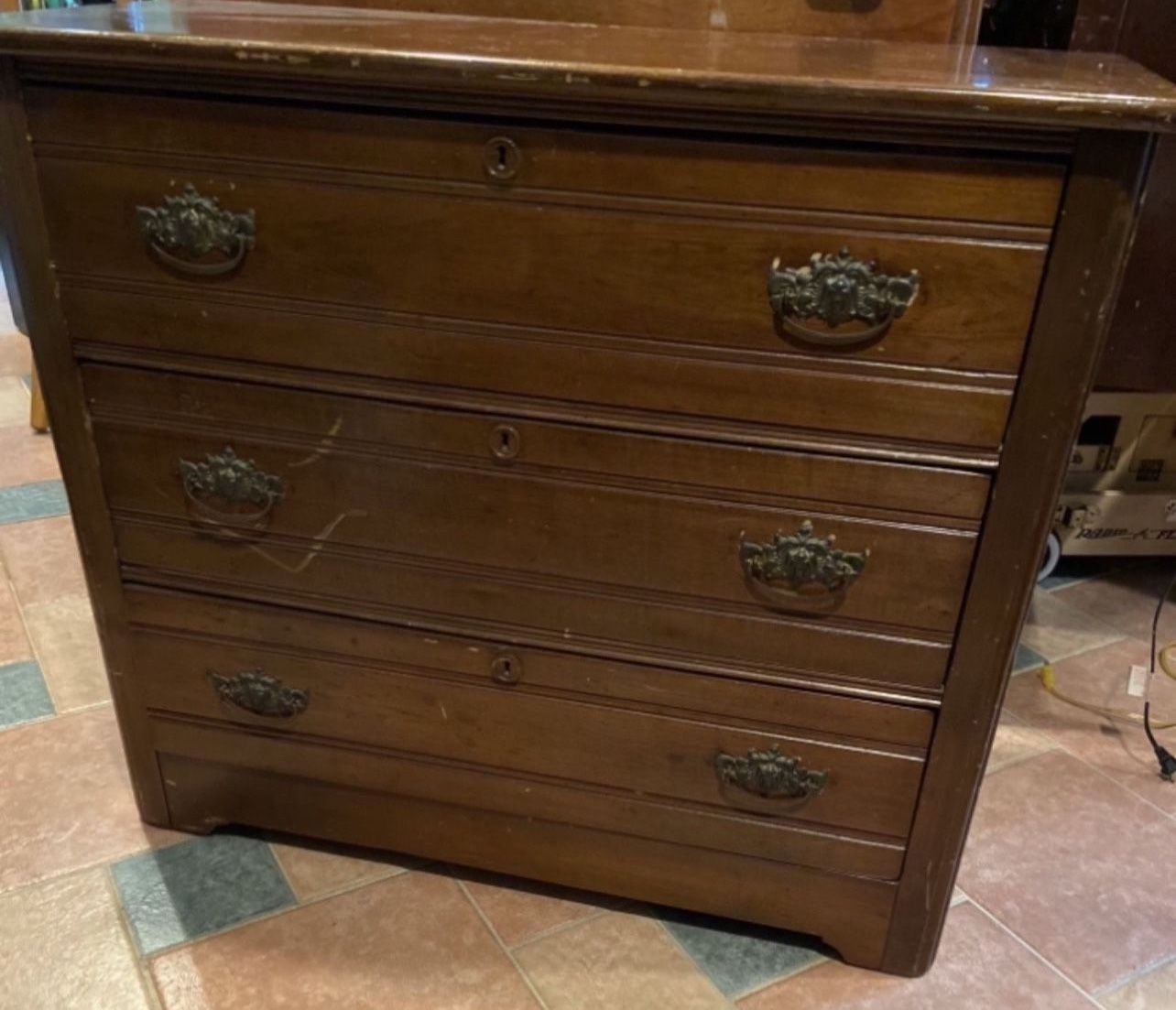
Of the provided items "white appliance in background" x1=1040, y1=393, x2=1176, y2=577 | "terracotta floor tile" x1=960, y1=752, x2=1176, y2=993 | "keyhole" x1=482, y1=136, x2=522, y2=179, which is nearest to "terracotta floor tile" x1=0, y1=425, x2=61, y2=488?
"keyhole" x1=482, y1=136, x2=522, y2=179

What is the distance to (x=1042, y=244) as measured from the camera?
0.84m

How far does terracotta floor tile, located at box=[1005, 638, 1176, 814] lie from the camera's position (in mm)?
1518

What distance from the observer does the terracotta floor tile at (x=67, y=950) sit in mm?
1130

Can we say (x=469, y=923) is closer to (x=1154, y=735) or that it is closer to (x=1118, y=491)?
(x=1154, y=735)

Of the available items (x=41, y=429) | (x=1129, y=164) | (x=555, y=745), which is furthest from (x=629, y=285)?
(x=41, y=429)

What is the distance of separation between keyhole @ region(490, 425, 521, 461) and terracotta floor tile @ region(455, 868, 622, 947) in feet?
1.89

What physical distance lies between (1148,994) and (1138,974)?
1.0 inches

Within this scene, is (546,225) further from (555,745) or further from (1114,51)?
(1114,51)

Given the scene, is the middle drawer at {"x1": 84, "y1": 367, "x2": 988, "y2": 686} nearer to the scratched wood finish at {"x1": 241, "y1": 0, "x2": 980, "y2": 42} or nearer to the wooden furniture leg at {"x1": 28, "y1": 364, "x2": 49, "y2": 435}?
the scratched wood finish at {"x1": 241, "y1": 0, "x2": 980, "y2": 42}

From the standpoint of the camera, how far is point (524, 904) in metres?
1.27

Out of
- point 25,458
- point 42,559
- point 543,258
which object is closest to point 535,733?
point 543,258

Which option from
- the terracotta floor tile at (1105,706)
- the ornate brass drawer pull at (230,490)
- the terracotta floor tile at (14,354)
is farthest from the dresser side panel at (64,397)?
the terracotta floor tile at (14,354)

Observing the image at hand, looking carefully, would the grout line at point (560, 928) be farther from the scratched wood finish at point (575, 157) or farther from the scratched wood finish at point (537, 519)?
the scratched wood finish at point (575, 157)

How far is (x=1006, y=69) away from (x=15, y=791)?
1.40 meters
